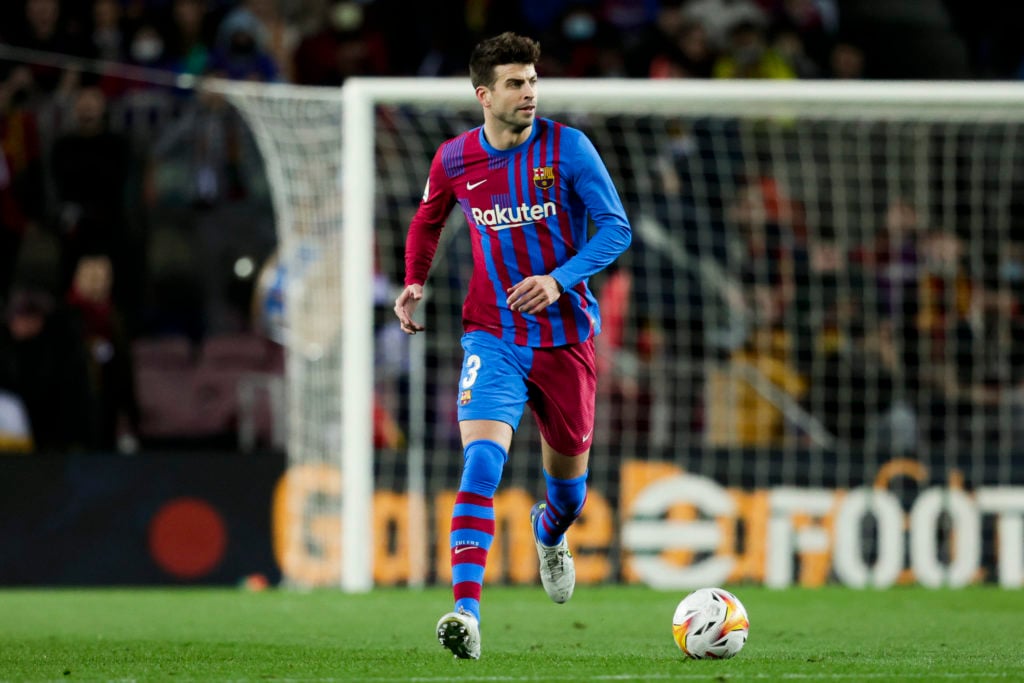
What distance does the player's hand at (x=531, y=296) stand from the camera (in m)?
6.09

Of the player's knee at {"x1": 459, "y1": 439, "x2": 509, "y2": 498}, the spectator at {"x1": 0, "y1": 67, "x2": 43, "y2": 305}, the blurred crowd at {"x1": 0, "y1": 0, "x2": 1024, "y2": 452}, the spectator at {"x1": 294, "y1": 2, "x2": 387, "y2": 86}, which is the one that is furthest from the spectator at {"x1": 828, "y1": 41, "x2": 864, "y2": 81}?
the player's knee at {"x1": 459, "y1": 439, "x2": 509, "y2": 498}

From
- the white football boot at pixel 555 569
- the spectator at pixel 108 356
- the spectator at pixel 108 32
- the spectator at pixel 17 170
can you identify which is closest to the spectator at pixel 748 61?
the spectator at pixel 108 32

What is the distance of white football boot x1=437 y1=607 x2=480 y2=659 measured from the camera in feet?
18.9

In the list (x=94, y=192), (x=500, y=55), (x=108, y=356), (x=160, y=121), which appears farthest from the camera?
(x=160, y=121)

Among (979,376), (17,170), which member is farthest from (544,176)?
(17,170)

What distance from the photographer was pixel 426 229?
6891 mm

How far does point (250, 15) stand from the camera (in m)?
15.4

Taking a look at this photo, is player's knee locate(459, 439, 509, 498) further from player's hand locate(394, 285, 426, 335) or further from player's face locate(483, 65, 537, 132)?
player's face locate(483, 65, 537, 132)

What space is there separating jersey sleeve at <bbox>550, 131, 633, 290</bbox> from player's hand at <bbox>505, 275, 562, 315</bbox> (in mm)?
217

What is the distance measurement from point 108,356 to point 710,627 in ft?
26.1

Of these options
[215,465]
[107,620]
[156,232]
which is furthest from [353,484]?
[156,232]

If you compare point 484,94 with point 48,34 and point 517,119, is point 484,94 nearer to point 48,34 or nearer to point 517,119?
point 517,119

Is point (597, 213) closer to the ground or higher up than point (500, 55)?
closer to the ground

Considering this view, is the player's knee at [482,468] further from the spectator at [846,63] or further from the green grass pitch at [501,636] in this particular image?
the spectator at [846,63]
